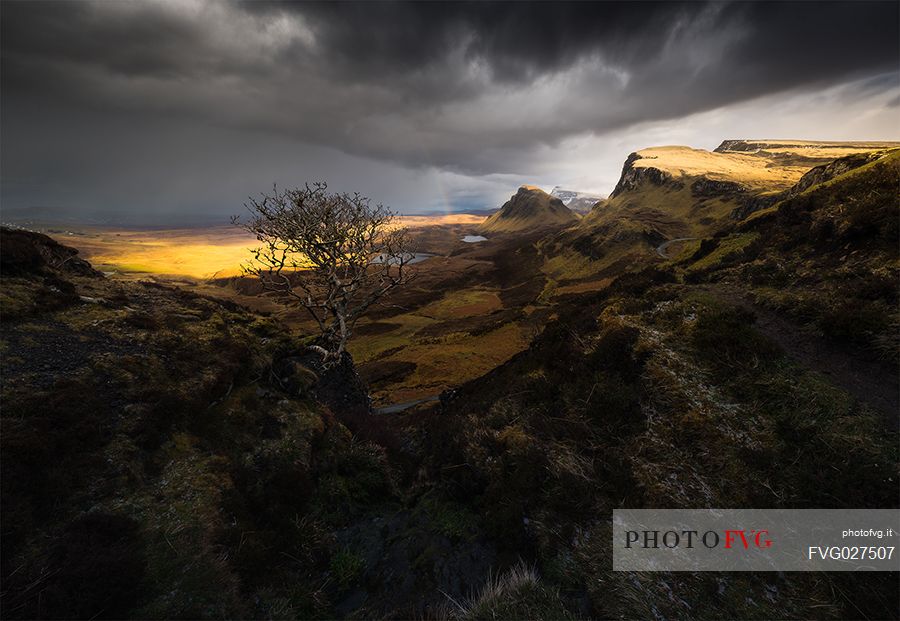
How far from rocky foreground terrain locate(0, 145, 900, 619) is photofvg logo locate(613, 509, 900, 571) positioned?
0.23m

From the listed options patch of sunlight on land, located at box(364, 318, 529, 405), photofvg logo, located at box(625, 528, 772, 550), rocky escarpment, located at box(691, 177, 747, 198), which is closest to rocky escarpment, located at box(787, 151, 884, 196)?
photofvg logo, located at box(625, 528, 772, 550)

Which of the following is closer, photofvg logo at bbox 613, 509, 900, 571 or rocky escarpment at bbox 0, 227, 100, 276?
photofvg logo at bbox 613, 509, 900, 571

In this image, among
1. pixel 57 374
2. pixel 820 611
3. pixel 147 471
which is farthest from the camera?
pixel 57 374

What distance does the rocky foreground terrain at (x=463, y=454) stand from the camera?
632cm

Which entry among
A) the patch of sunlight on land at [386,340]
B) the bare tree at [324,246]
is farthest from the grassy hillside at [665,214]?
the bare tree at [324,246]

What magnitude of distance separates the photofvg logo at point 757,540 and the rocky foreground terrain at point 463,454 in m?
0.23

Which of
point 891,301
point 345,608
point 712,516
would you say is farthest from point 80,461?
point 891,301

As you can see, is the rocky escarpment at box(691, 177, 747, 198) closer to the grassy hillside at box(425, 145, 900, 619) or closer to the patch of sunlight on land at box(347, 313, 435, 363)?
the patch of sunlight on land at box(347, 313, 435, 363)

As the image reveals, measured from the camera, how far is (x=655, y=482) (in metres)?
8.30

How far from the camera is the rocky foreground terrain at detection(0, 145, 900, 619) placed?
6324 mm

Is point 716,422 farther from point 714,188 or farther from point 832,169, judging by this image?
point 714,188

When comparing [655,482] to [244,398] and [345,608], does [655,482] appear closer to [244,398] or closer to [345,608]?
[345,608]

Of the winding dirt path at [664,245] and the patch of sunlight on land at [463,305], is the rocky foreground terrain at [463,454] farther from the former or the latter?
the winding dirt path at [664,245]

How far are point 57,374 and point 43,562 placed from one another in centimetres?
556
